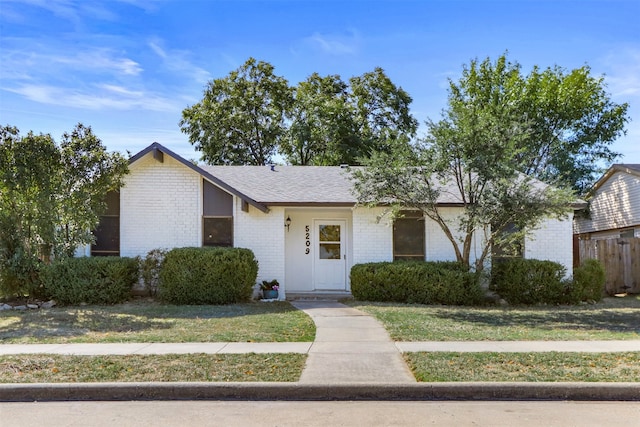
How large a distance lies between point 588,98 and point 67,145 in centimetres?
2614

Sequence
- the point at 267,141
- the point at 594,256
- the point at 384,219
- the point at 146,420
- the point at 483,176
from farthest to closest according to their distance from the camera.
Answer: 1. the point at 267,141
2. the point at 594,256
3. the point at 384,219
4. the point at 483,176
5. the point at 146,420

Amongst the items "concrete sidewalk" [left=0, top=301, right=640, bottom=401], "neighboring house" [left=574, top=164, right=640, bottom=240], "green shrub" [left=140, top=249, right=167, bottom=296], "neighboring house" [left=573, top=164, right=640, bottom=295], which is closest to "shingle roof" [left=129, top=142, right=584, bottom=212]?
"green shrub" [left=140, top=249, right=167, bottom=296]

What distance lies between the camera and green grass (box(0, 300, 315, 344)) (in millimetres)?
9242

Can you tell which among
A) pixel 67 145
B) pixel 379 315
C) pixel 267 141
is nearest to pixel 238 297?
pixel 379 315

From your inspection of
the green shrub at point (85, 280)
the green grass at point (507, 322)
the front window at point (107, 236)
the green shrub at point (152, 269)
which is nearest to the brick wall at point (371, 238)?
the green grass at point (507, 322)

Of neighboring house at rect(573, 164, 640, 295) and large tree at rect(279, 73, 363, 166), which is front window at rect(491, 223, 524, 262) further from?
large tree at rect(279, 73, 363, 166)

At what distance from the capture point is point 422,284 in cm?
1416

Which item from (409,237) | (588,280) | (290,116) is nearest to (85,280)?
(409,237)

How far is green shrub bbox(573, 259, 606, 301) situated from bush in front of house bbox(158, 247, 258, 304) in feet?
29.3

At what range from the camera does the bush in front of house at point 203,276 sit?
13.9 meters

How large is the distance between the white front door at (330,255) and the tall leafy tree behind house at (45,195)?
6122 millimetres

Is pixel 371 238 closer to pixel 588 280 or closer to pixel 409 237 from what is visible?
pixel 409 237

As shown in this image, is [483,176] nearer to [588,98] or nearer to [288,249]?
[288,249]

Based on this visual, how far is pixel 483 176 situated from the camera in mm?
12945
